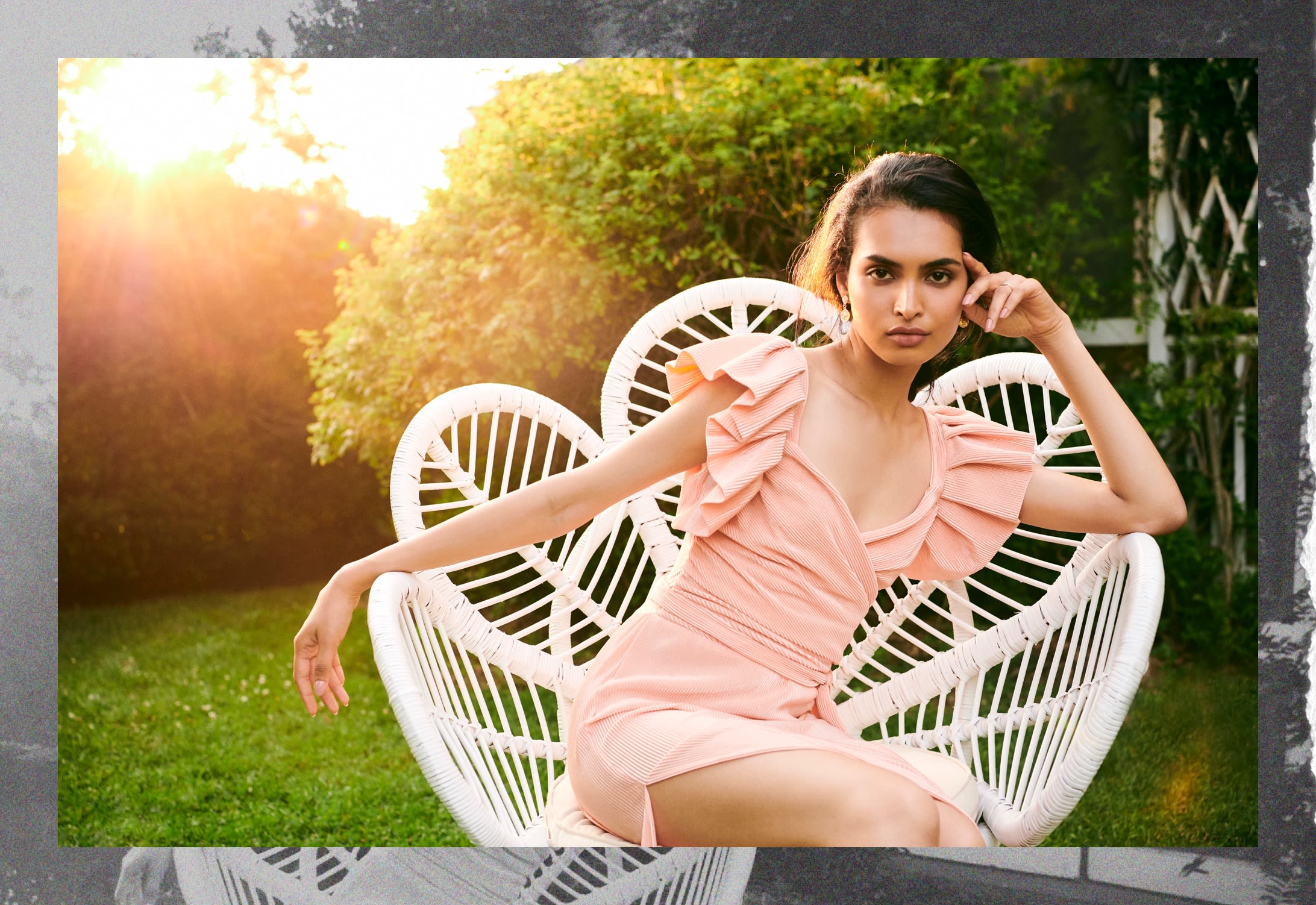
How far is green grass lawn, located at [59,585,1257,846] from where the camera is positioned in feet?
9.54

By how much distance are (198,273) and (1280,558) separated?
16.9 feet

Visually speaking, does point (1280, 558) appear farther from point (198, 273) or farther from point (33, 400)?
point (198, 273)

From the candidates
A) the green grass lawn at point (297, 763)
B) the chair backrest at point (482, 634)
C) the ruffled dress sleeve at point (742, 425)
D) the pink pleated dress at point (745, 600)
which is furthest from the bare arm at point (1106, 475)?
the green grass lawn at point (297, 763)

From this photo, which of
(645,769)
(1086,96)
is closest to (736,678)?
(645,769)

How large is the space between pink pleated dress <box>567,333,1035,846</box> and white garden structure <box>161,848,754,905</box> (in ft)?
0.28

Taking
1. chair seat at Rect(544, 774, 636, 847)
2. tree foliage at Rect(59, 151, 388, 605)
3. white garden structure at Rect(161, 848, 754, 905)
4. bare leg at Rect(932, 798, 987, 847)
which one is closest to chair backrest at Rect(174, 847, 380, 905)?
white garden structure at Rect(161, 848, 754, 905)

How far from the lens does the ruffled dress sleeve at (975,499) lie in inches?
63.8

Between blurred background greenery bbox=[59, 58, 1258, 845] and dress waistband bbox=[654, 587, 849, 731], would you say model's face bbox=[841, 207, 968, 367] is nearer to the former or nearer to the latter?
dress waistband bbox=[654, 587, 849, 731]

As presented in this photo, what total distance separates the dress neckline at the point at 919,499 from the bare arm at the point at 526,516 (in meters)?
0.10

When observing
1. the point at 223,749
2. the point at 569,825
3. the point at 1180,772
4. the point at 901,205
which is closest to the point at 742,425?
the point at 901,205

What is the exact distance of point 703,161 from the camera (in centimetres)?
340

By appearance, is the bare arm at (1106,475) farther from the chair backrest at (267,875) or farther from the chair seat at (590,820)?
the chair backrest at (267,875)

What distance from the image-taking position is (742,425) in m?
1.46

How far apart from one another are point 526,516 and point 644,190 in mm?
2114
